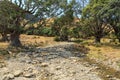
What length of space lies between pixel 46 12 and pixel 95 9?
332 inches

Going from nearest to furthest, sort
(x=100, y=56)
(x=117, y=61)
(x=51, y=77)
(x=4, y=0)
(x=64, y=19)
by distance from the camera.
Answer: (x=51, y=77), (x=117, y=61), (x=100, y=56), (x=4, y=0), (x=64, y=19)

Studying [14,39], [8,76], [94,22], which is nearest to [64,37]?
[94,22]

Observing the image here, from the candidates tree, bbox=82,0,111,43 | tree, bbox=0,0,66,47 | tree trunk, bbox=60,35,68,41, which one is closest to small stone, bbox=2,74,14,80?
tree, bbox=0,0,66,47

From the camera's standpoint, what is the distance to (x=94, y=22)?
1715 inches

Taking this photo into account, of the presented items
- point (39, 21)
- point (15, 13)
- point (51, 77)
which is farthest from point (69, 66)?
point (39, 21)

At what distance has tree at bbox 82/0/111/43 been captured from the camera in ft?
138

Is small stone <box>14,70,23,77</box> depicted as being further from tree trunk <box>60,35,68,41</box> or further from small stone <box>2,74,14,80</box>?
tree trunk <box>60,35,68,41</box>

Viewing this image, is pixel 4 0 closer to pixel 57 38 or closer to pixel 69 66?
pixel 69 66

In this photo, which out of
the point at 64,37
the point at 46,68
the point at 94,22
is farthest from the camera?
the point at 64,37

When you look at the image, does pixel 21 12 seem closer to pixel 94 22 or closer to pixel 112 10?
pixel 112 10

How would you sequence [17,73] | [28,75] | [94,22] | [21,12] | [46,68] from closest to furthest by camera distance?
[28,75]
[17,73]
[46,68]
[21,12]
[94,22]

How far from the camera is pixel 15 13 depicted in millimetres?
32344

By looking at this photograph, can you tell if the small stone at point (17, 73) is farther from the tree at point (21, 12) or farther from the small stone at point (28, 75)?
the tree at point (21, 12)

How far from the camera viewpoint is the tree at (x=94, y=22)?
138 feet
